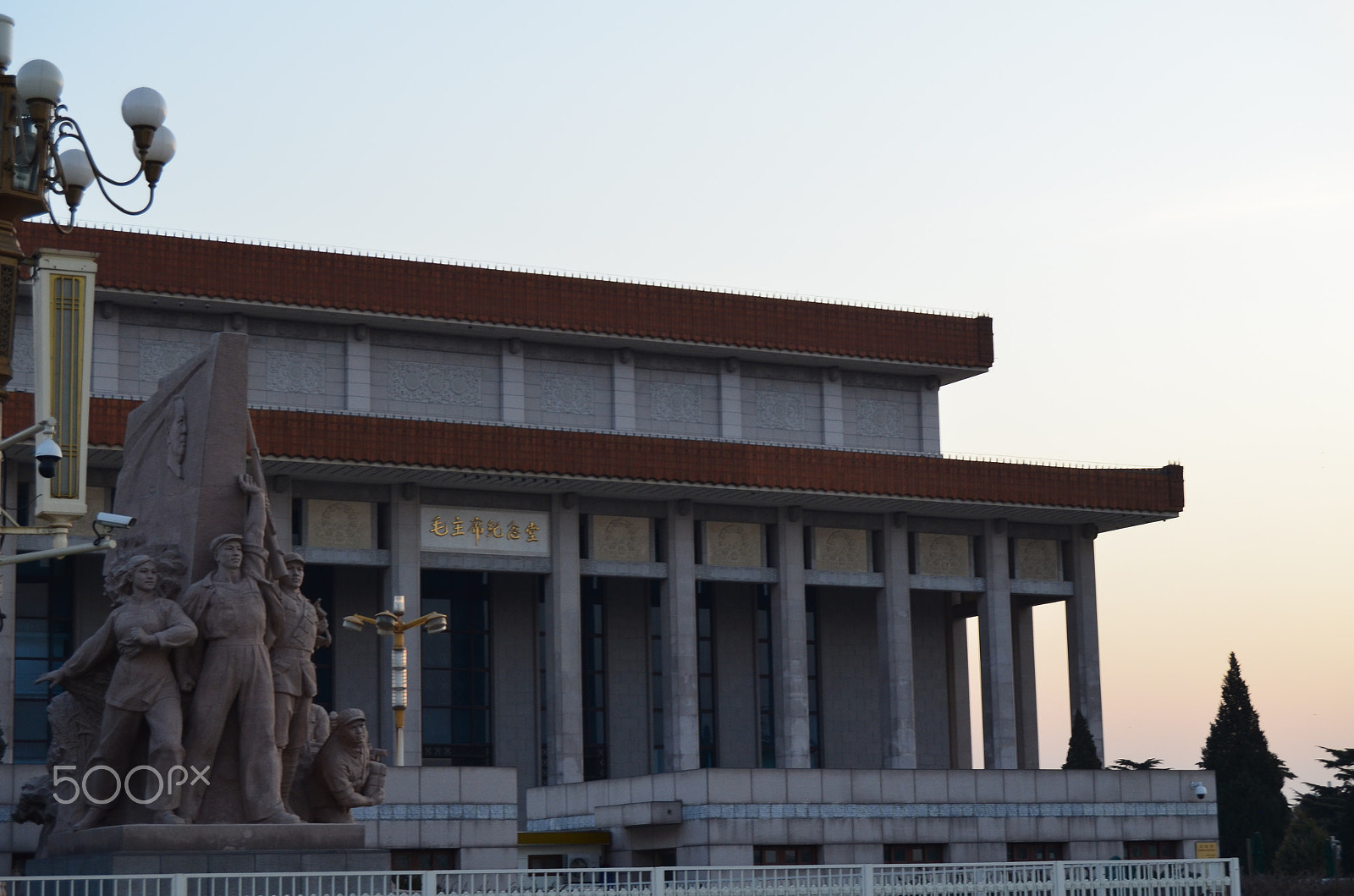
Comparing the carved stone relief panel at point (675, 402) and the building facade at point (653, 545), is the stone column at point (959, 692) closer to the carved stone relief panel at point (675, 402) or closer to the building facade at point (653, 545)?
the building facade at point (653, 545)

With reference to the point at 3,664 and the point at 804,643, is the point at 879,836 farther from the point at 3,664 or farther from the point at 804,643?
the point at 3,664

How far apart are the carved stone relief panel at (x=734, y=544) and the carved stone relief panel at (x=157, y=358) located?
11559 mm

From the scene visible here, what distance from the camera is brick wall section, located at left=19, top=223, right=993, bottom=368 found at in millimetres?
37125

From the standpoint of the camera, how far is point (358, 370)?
131ft

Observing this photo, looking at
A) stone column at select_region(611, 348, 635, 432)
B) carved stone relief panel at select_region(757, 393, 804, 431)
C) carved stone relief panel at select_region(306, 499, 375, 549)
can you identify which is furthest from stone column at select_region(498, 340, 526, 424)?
carved stone relief panel at select_region(757, 393, 804, 431)

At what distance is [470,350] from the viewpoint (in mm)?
41156

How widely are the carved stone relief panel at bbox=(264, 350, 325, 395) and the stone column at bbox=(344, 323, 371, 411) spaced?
56cm

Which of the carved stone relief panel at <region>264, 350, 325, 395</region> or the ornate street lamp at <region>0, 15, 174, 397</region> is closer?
the ornate street lamp at <region>0, 15, 174, 397</region>

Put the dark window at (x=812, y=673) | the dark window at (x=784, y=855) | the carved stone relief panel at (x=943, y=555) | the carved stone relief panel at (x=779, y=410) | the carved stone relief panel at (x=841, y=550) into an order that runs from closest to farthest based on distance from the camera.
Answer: the dark window at (x=784, y=855), the carved stone relief panel at (x=841, y=550), the carved stone relief panel at (x=943, y=555), the carved stone relief panel at (x=779, y=410), the dark window at (x=812, y=673)

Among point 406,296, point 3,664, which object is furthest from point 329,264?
point 3,664

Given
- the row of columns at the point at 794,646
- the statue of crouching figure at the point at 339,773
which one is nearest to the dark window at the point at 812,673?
the row of columns at the point at 794,646

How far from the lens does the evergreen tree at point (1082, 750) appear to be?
39531 millimetres

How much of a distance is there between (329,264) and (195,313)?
294 cm

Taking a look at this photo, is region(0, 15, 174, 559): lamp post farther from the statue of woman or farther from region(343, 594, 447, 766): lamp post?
region(343, 594, 447, 766): lamp post
